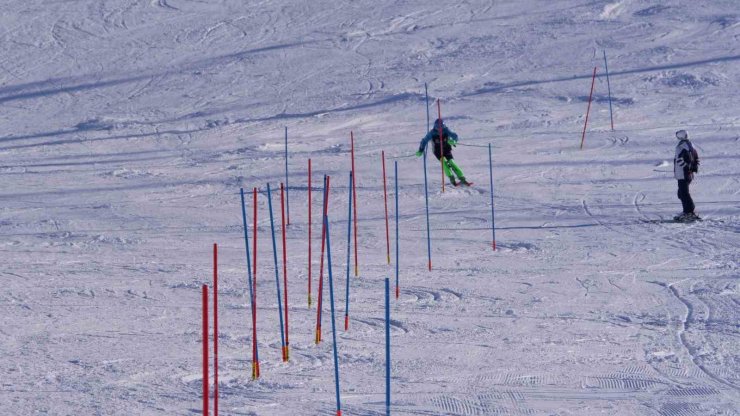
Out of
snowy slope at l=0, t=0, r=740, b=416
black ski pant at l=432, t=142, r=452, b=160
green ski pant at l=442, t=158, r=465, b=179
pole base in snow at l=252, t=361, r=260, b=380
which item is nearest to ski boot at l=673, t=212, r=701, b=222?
snowy slope at l=0, t=0, r=740, b=416

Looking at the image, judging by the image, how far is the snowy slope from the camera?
22.9ft

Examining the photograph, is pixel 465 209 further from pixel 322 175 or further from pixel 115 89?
pixel 115 89

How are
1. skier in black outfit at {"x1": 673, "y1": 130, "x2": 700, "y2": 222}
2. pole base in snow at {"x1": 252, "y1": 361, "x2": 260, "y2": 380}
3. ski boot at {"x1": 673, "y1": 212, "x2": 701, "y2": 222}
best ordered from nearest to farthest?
1. pole base in snow at {"x1": 252, "y1": 361, "x2": 260, "y2": 380}
2. skier in black outfit at {"x1": 673, "y1": 130, "x2": 700, "y2": 222}
3. ski boot at {"x1": 673, "y1": 212, "x2": 701, "y2": 222}

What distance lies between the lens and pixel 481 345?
25.3ft

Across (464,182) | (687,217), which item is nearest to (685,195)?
(687,217)

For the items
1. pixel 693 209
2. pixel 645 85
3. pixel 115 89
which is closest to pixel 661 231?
pixel 693 209

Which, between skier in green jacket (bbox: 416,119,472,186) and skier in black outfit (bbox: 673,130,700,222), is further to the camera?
skier in green jacket (bbox: 416,119,472,186)

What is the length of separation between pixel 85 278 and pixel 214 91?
13355mm

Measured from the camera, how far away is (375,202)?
1436 cm

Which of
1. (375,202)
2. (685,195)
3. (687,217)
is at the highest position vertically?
(375,202)

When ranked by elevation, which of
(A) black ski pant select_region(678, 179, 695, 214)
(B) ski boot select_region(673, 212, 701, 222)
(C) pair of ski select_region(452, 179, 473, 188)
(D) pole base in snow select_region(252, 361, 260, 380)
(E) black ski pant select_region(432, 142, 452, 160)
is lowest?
(D) pole base in snow select_region(252, 361, 260, 380)

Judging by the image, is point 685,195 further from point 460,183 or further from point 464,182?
point 460,183

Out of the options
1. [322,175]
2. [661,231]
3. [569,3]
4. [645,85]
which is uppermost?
[569,3]

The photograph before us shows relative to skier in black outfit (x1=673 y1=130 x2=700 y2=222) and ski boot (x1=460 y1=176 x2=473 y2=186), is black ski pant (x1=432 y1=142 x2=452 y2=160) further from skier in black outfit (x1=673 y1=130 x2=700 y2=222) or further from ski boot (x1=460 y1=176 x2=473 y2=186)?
skier in black outfit (x1=673 y1=130 x2=700 y2=222)
